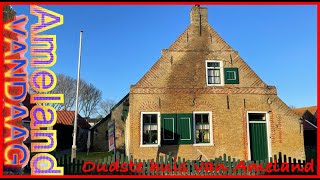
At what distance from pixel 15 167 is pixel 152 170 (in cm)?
462

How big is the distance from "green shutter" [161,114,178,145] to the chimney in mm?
5198

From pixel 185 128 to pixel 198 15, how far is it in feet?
19.7

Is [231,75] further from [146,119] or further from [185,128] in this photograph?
[146,119]

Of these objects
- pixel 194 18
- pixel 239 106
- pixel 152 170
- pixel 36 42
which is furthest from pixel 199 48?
pixel 36 42

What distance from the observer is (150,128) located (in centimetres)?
1420

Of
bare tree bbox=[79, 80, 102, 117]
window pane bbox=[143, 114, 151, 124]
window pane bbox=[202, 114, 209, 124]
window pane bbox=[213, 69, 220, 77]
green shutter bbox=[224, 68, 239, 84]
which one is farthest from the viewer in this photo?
bare tree bbox=[79, 80, 102, 117]

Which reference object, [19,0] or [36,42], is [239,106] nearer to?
[36,42]

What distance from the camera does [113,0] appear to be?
7.41 metres

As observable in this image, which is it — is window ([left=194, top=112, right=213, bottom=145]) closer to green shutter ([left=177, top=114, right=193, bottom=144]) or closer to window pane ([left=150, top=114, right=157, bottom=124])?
green shutter ([left=177, top=114, right=193, bottom=144])

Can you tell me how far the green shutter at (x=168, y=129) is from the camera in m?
14.0

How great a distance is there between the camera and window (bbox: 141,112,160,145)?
555 inches

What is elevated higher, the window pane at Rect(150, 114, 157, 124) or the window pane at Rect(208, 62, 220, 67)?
the window pane at Rect(208, 62, 220, 67)

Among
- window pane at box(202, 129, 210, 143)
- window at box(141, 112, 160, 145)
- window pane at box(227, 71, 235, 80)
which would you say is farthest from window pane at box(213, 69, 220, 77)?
window at box(141, 112, 160, 145)

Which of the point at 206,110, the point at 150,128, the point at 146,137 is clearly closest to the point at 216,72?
the point at 206,110
